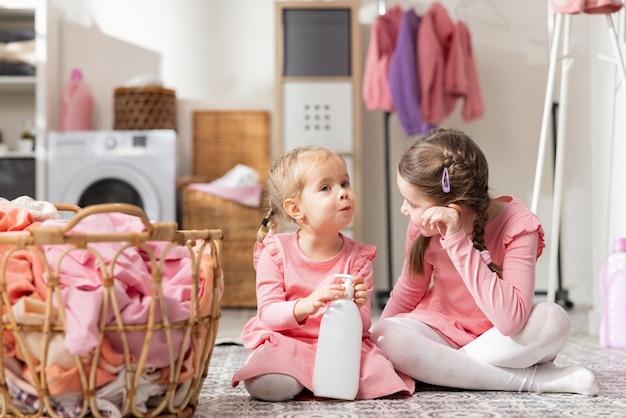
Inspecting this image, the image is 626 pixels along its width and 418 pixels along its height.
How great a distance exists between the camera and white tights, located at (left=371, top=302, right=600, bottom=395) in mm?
1654

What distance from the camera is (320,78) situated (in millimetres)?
4234

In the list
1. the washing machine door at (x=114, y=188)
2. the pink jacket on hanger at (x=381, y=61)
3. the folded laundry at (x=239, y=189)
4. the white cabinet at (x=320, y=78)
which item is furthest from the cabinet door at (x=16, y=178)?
the pink jacket on hanger at (x=381, y=61)

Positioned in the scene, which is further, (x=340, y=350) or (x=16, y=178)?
(x=16, y=178)

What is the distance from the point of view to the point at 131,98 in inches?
166

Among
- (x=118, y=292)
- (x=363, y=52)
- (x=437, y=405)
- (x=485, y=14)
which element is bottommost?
(x=437, y=405)

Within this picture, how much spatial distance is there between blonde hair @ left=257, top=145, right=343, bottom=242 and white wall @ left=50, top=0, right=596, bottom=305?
111 inches

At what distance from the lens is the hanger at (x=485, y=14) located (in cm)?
460

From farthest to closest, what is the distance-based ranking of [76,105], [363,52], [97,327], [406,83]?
[363,52]
[76,105]
[406,83]
[97,327]

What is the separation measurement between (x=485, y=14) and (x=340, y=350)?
3479mm

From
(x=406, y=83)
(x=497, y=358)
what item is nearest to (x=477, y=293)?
(x=497, y=358)

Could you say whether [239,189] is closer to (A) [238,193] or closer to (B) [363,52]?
(A) [238,193]

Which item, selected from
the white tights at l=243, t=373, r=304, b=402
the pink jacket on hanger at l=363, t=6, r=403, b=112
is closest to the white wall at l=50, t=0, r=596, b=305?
the pink jacket on hanger at l=363, t=6, r=403, b=112

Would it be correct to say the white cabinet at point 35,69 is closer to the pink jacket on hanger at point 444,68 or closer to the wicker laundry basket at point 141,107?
the wicker laundry basket at point 141,107

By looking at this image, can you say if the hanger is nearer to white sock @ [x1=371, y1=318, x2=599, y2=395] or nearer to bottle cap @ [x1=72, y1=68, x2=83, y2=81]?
bottle cap @ [x1=72, y1=68, x2=83, y2=81]
